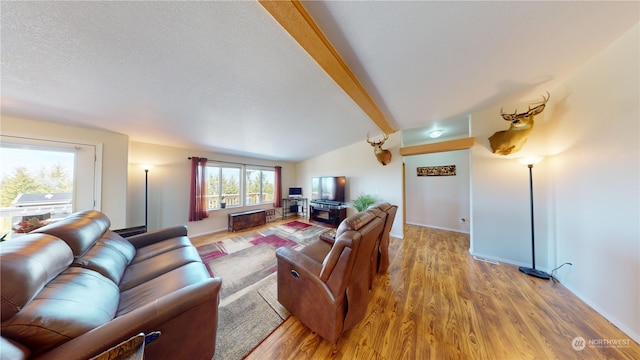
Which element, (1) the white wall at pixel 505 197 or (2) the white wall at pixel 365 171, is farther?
(2) the white wall at pixel 365 171

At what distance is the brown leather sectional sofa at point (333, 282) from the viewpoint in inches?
48.7

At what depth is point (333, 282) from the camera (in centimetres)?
125

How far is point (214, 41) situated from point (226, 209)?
385 centimetres

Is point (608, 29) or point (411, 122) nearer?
point (608, 29)

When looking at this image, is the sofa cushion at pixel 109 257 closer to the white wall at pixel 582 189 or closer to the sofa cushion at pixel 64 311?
the sofa cushion at pixel 64 311

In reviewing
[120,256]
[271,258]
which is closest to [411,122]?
[271,258]

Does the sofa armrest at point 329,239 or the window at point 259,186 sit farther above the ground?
the window at point 259,186

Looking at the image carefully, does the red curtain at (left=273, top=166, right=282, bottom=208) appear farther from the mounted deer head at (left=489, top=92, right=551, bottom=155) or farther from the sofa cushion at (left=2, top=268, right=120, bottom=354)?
the mounted deer head at (left=489, top=92, right=551, bottom=155)

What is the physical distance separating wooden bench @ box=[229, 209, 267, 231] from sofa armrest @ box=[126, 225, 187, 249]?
5.75 ft

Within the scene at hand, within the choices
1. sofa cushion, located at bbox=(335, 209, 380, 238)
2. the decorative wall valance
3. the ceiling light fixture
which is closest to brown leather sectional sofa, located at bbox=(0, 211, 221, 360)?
sofa cushion, located at bbox=(335, 209, 380, 238)

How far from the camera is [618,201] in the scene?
1.51 metres

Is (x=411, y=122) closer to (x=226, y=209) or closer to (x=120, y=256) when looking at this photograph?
(x=120, y=256)

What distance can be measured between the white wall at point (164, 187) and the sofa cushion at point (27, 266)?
2.80 metres

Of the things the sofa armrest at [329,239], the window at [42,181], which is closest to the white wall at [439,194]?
the sofa armrest at [329,239]
